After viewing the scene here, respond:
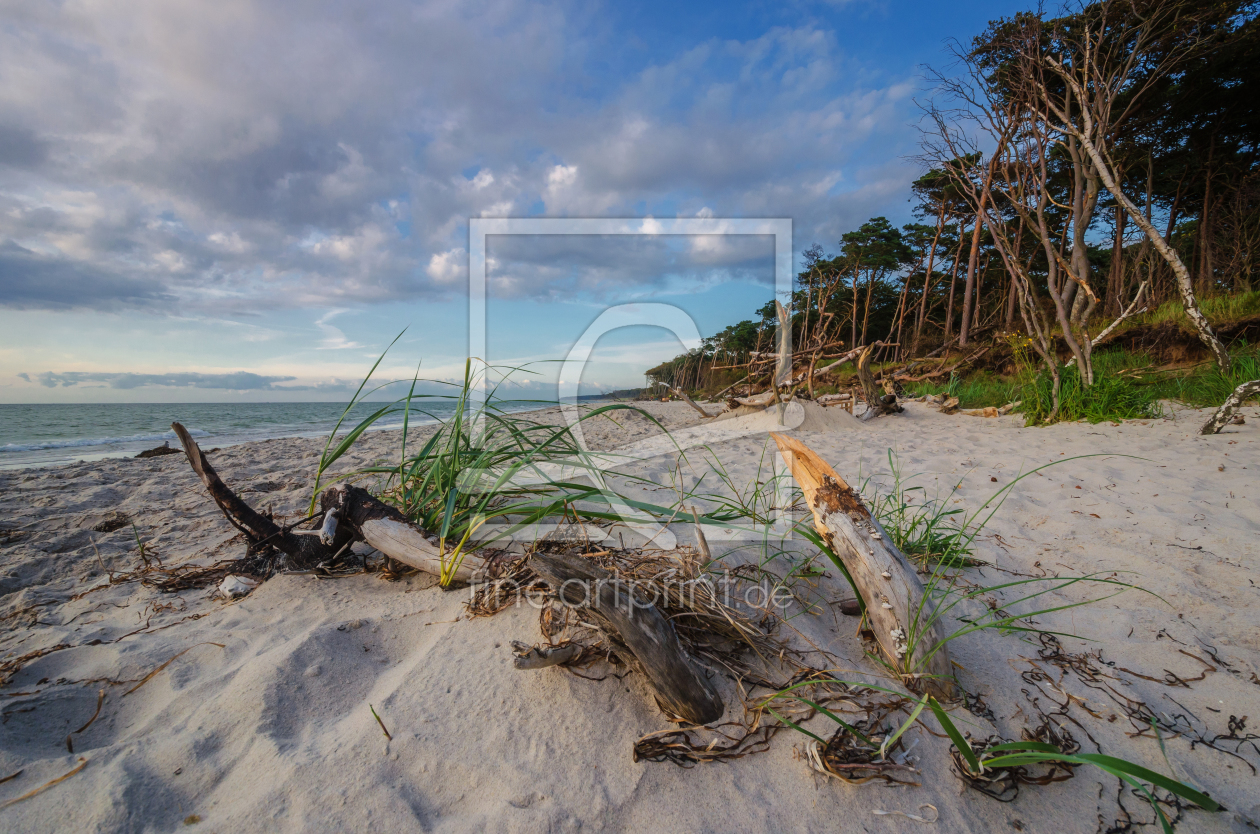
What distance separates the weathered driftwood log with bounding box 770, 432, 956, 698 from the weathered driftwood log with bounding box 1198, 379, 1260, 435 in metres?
4.99

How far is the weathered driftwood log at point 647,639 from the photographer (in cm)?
134

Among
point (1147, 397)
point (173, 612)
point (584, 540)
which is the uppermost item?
point (1147, 397)

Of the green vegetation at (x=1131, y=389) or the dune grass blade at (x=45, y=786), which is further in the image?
the green vegetation at (x=1131, y=389)

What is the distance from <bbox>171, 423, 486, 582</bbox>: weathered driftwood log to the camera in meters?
1.93

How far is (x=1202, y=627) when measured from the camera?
1.84 metres

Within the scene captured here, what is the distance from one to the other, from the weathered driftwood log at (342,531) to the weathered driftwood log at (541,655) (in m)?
0.55

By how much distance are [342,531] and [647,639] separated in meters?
1.46

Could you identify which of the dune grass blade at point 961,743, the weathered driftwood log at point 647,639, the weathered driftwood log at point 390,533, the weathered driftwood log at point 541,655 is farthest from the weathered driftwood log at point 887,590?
the weathered driftwood log at point 390,533

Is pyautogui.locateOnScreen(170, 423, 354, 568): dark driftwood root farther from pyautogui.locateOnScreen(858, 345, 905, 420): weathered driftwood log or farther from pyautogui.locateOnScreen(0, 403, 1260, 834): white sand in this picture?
pyautogui.locateOnScreen(858, 345, 905, 420): weathered driftwood log

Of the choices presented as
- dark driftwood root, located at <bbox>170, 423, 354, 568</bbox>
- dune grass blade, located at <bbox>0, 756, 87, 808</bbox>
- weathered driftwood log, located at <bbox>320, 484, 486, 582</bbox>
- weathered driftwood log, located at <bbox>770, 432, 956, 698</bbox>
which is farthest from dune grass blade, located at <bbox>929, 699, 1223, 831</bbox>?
dark driftwood root, located at <bbox>170, 423, 354, 568</bbox>

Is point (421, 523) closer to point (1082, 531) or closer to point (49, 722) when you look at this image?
point (49, 722)

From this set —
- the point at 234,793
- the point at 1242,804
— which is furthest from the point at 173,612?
the point at 1242,804

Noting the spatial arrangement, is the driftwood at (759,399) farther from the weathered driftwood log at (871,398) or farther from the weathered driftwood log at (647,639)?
the weathered driftwood log at (647,639)

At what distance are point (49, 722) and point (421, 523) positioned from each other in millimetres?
1104
